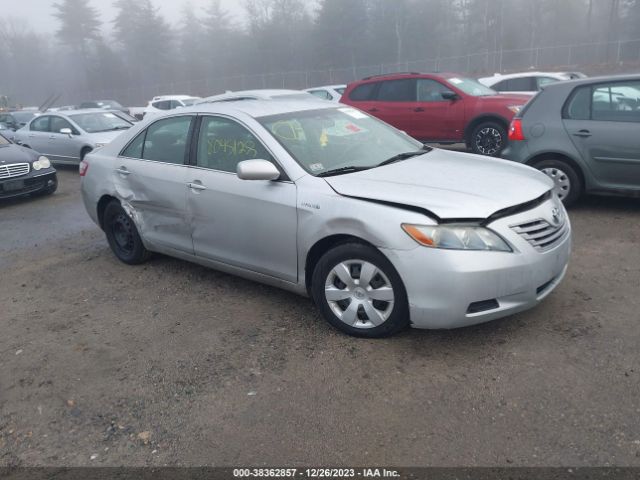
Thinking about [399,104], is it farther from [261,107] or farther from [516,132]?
[261,107]

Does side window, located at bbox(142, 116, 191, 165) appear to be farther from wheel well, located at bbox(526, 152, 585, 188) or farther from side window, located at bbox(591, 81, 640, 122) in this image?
side window, located at bbox(591, 81, 640, 122)

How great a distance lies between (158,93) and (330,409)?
59493 mm

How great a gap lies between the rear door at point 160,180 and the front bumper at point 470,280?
214cm

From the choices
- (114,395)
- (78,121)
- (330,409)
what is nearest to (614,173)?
(330,409)

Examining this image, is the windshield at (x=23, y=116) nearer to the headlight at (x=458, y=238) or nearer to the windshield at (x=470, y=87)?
the windshield at (x=470, y=87)

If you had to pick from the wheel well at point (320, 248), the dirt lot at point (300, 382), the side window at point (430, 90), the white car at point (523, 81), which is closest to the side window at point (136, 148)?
the dirt lot at point (300, 382)

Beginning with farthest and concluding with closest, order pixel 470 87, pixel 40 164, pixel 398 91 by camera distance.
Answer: pixel 398 91 < pixel 470 87 < pixel 40 164

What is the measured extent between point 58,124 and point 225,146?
33.9 feet

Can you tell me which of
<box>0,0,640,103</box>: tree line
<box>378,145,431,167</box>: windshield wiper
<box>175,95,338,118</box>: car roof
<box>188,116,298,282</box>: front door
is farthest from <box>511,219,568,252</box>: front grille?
<box>0,0,640,103</box>: tree line

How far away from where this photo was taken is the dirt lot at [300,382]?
2664 mm

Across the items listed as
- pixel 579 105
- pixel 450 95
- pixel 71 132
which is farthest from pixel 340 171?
pixel 71 132

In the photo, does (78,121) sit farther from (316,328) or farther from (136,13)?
(136,13)

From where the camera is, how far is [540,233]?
3.45 meters

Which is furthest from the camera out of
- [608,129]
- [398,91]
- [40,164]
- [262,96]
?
[398,91]
